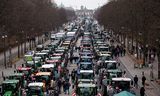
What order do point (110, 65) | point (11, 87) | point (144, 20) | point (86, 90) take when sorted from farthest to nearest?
point (144, 20), point (110, 65), point (11, 87), point (86, 90)

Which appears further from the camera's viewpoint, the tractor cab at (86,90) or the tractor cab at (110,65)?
the tractor cab at (110,65)

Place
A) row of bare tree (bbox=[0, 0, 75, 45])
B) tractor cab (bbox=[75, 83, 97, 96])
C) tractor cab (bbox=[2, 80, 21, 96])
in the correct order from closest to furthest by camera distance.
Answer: tractor cab (bbox=[75, 83, 97, 96]) → tractor cab (bbox=[2, 80, 21, 96]) → row of bare tree (bbox=[0, 0, 75, 45])

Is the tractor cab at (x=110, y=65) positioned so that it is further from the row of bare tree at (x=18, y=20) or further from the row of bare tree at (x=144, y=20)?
the row of bare tree at (x=18, y=20)

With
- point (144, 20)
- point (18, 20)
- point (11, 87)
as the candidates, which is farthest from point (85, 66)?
point (18, 20)

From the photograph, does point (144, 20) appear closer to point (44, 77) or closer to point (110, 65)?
point (110, 65)

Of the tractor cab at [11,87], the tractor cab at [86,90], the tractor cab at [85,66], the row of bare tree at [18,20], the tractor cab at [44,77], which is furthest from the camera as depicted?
the row of bare tree at [18,20]

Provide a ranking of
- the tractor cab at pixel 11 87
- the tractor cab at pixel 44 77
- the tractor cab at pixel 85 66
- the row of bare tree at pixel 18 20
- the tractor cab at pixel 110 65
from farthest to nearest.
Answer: the row of bare tree at pixel 18 20
the tractor cab at pixel 110 65
the tractor cab at pixel 85 66
the tractor cab at pixel 44 77
the tractor cab at pixel 11 87

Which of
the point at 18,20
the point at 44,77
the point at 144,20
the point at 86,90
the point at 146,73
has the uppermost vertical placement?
the point at 18,20

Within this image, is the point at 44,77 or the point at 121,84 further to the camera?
the point at 44,77

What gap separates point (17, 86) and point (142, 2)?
2514 centimetres

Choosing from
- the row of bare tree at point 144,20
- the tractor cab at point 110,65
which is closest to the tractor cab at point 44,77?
the tractor cab at point 110,65

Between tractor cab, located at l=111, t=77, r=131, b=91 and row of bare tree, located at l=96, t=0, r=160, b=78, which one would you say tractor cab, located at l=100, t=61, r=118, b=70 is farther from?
tractor cab, located at l=111, t=77, r=131, b=91

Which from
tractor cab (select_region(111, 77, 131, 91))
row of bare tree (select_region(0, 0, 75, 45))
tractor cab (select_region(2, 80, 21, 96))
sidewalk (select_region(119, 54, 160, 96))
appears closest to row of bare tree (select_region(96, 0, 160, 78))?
sidewalk (select_region(119, 54, 160, 96))

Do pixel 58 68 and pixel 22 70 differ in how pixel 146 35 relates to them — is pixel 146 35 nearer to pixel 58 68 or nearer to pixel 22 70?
pixel 58 68
